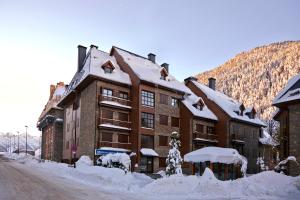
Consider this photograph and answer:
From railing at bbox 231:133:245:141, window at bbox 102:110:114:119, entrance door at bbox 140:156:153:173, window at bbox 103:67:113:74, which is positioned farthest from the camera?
railing at bbox 231:133:245:141

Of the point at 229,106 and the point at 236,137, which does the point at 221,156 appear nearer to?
the point at 236,137

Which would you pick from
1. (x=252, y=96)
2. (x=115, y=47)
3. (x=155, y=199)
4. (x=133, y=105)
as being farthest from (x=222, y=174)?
(x=252, y=96)

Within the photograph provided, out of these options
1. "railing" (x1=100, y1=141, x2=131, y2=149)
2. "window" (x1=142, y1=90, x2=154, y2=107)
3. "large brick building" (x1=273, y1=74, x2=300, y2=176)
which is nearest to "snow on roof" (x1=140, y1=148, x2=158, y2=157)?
"railing" (x1=100, y1=141, x2=131, y2=149)

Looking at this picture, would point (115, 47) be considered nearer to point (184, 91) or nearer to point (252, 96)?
point (184, 91)

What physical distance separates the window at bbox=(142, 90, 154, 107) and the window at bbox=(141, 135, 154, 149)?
12.7 ft

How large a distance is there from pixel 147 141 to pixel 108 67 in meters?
9.85

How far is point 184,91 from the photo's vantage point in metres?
49.9

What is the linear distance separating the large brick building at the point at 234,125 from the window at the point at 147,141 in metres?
12.4

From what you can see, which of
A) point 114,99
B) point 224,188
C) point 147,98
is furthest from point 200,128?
point 224,188

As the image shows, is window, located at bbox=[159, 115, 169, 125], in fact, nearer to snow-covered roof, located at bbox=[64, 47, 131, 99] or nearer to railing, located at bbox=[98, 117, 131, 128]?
railing, located at bbox=[98, 117, 131, 128]

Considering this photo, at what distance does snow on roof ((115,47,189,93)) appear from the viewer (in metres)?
45.5

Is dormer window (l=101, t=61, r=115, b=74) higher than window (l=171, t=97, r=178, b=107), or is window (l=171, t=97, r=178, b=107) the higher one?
dormer window (l=101, t=61, r=115, b=74)

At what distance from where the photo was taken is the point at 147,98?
1775 inches

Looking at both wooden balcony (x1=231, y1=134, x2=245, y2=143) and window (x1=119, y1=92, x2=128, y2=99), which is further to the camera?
wooden balcony (x1=231, y1=134, x2=245, y2=143)
